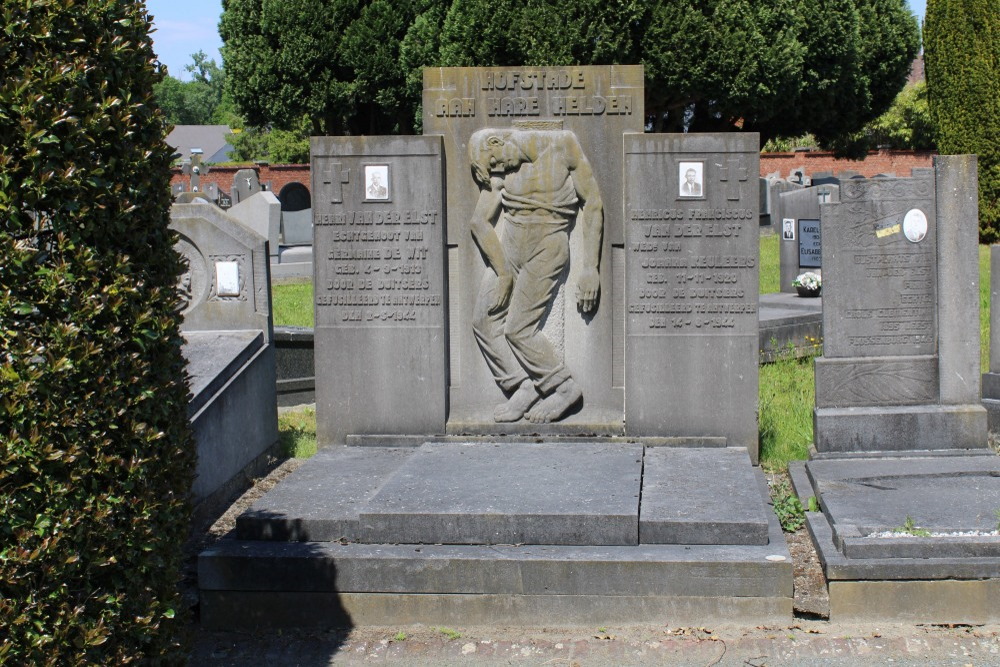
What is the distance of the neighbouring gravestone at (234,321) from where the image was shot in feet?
22.8

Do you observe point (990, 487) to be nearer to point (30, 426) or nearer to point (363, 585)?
point (363, 585)

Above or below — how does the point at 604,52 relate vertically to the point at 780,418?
above

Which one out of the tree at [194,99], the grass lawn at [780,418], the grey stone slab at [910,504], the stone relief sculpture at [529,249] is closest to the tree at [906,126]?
the grass lawn at [780,418]

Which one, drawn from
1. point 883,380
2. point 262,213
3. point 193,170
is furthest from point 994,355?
point 193,170

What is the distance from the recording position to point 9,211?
2.97m

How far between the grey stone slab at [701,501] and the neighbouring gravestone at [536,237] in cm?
76

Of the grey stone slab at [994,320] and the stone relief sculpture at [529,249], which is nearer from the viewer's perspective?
the stone relief sculpture at [529,249]

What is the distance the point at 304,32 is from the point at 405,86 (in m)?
2.57

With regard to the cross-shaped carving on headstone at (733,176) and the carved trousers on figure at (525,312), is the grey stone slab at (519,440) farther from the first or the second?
the cross-shaped carving on headstone at (733,176)

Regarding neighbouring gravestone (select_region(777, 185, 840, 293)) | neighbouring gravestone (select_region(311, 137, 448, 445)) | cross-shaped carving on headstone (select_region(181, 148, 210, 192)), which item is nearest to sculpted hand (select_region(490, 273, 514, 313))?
neighbouring gravestone (select_region(311, 137, 448, 445))

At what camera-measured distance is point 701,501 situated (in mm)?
5445

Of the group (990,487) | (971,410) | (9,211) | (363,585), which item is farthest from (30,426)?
(971,410)

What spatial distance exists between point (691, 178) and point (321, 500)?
9.40 ft

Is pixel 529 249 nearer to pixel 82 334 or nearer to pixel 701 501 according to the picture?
pixel 701 501
